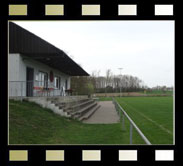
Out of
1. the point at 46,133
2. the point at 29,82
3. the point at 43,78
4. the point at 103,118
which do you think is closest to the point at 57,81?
the point at 43,78

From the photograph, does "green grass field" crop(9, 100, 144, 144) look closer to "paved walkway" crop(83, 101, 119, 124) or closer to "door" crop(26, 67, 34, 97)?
"paved walkway" crop(83, 101, 119, 124)

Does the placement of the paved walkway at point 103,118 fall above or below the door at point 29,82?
below

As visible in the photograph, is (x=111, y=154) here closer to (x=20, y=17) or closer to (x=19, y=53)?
(x=20, y=17)

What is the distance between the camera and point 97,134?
8555 millimetres

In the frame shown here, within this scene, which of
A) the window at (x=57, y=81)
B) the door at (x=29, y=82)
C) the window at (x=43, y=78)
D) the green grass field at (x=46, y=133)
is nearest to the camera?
the green grass field at (x=46, y=133)

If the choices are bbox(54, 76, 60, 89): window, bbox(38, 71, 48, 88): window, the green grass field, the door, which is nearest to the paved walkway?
the green grass field

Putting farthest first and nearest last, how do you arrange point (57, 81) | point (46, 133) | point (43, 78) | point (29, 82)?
1. point (57, 81)
2. point (43, 78)
3. point (29, 82)
4. point (46, 133)

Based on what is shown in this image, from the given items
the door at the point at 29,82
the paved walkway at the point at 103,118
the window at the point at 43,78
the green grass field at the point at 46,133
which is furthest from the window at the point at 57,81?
the green grass field at the point at 46,133

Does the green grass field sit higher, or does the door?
the door

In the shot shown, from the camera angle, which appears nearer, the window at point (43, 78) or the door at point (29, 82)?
the door at point (29, 82)

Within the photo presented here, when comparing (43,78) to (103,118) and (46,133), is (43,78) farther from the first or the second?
(46,133)

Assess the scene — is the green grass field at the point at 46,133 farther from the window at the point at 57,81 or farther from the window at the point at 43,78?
the window at the point at 57,81
